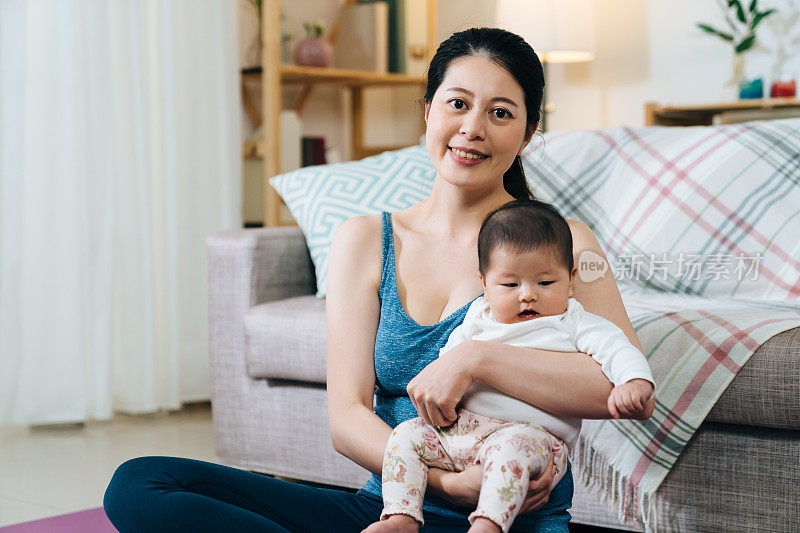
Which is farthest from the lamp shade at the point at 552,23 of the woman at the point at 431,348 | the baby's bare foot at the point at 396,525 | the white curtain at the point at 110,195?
the baby's bare foot at the point at 396,525

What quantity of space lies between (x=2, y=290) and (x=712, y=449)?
2045 millimetres

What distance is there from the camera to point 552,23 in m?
3.63

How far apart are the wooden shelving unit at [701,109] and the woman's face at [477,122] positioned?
227 centimetres

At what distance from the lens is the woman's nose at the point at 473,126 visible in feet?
3.80

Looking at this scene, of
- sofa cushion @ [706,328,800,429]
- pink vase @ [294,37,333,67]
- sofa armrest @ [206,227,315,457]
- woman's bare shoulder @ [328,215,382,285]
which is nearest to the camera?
woman's bare shoulder @ [328,215,382,285]

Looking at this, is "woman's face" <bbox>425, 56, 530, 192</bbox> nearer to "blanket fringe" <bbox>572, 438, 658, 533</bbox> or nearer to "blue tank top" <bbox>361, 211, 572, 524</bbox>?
"blue tank top" <bbox>361, 211, 572, 524</bbox>

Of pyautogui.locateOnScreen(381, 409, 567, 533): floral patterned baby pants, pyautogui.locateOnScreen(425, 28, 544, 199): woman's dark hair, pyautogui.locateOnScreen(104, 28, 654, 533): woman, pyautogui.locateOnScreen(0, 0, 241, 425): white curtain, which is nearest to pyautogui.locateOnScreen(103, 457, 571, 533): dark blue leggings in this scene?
pyautogui.locateOnScreen(104, 28, 654, 533): woman

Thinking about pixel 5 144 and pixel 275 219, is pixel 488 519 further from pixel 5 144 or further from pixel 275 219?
pixel 275 219

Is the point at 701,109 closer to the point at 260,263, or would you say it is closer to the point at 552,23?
the point at 552,23

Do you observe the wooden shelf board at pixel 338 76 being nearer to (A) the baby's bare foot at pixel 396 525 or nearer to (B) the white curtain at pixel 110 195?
(B) the white curtain at pixel 110 195

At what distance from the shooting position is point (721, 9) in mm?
3816

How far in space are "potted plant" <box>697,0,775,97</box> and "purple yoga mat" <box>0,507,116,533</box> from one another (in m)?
2.83

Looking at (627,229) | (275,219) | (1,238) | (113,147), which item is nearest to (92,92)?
(113,147)

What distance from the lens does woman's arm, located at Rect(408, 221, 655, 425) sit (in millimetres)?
1023
